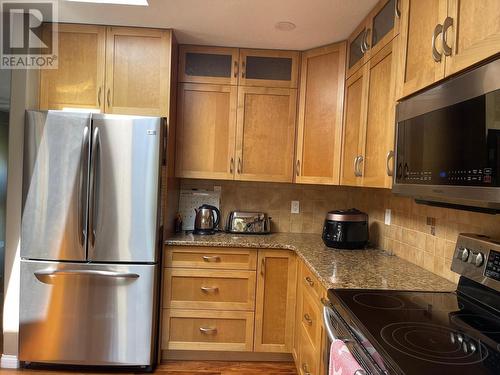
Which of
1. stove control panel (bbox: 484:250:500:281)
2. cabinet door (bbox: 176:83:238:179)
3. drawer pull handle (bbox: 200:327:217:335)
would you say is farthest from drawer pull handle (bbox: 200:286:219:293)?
stove control panel (bbox: 484:250:500:281)

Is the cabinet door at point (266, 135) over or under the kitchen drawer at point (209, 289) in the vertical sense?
over

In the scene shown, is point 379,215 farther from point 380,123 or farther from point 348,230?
point 380,123

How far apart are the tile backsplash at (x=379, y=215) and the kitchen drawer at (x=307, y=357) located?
718 millimetres

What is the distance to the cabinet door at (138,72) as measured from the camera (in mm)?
2309

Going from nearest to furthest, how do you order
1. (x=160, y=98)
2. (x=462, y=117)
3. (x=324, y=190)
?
(x=462, y=117) → (x=160, y=98) → (x=324, y=190)

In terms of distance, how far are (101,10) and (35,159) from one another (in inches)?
38.9

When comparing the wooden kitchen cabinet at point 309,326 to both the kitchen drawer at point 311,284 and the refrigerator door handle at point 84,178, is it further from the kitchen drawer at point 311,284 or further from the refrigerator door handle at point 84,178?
the refrigerator door handle at point 84,178

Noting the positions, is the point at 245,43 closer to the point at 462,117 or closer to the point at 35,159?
the point at 35,159

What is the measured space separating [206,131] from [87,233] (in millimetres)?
1076

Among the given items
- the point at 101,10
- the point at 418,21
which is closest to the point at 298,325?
the point at 418,21

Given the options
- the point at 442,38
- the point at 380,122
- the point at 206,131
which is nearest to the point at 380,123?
the point at 380,122

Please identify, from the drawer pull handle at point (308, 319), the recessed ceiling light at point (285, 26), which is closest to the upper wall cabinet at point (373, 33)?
the recessed ceiling light at point (285, 26)

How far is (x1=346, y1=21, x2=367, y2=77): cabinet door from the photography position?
6.73 feet

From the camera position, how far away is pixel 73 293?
2150 mm
